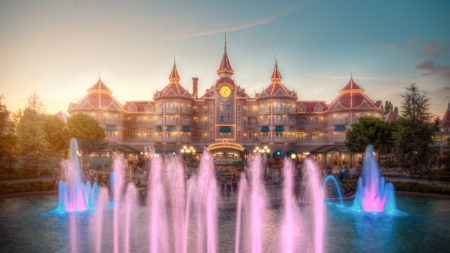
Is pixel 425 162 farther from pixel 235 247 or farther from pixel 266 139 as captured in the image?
pixel 235 247

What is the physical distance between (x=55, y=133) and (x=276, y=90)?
44.9 meters

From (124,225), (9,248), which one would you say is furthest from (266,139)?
(9,248)

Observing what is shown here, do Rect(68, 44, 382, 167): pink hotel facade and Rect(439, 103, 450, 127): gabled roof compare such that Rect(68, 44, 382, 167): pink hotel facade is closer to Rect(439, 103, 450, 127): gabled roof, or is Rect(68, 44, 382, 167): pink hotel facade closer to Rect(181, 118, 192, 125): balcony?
Rect(181, 118, 192, 125): balcony

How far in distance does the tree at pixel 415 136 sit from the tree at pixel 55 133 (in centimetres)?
5125

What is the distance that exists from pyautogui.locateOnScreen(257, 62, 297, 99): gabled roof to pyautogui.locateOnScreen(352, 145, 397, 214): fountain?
4145 cm

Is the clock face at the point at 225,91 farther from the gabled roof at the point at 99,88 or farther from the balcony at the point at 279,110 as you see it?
the gabled roof at the point at 99,88

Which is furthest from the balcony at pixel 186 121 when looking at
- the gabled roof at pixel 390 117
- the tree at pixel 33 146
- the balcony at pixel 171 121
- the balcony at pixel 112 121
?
the gabled roof at pixel 390 117

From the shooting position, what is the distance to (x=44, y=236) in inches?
695

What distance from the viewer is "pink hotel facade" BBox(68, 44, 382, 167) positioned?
67.1 metres

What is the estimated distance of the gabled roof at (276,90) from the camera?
67.7 m

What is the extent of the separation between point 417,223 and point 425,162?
82.9ft

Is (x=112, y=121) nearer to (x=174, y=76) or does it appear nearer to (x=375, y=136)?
(x=174, y=76)

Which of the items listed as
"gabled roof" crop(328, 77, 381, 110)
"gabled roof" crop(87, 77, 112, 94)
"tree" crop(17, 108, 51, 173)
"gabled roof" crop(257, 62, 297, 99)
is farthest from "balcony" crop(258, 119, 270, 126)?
"tree" crop(17, 108, 51, 173)

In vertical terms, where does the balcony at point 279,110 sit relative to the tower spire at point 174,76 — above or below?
below
